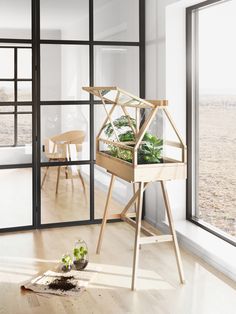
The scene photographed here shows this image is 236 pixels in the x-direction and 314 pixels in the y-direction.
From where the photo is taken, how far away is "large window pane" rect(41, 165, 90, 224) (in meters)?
4.98

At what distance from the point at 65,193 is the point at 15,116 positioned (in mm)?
932

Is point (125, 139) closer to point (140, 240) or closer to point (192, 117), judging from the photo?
point (140, 240)

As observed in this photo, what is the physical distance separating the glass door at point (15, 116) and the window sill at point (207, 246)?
146 cm

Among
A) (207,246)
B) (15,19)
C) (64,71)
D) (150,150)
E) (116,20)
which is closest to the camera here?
(150,150)

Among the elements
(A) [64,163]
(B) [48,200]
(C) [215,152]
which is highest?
(C) [215,152]

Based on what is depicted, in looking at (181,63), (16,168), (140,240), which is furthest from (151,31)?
(140,240)

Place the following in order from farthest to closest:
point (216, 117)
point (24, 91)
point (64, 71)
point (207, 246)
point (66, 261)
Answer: point (64, 71) < point (24, 91) < point (216, 117) < point (207, 246) < point (66, 261)

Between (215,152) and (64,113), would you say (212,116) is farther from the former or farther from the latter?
(64,113)

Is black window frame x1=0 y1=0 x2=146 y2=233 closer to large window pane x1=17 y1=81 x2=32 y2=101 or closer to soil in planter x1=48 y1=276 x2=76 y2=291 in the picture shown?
large window pane x1=17 y1=81 x2=32 y2=101

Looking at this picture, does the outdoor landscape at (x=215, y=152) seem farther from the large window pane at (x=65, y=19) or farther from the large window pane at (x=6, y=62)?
the large window pane at (x=65, y=19)

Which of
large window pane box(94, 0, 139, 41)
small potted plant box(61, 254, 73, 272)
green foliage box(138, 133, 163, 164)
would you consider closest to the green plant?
small potted plant box(61, 254, 73, 272)

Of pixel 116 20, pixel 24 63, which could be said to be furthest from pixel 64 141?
pixel 116 20

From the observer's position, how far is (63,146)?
5008 mm

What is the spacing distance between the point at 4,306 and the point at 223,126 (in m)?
2.36
